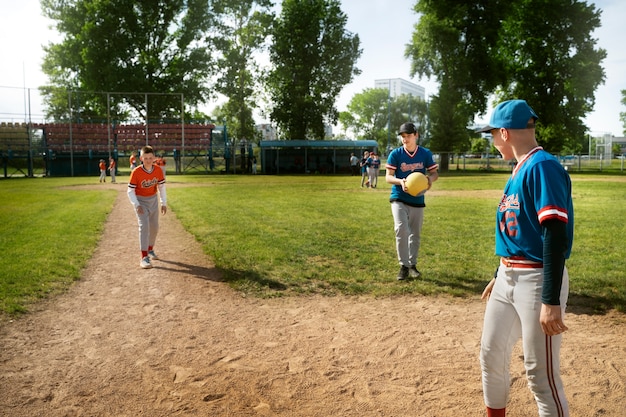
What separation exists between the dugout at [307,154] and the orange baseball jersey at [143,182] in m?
37.1

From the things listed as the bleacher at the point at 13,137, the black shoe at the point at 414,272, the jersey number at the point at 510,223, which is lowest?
the black shoe at the point at 414,272

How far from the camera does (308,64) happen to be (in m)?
54.5

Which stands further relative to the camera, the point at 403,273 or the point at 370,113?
the point at 370,113

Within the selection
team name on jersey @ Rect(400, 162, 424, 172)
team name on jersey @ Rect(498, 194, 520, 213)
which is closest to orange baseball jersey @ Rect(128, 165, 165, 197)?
team name on jersey @ Rect(400, 162, 424, 172)

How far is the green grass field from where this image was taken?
7312 mm

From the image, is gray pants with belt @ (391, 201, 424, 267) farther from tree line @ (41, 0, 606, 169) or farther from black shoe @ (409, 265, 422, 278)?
tree line @ (41, 0, 606, 169)

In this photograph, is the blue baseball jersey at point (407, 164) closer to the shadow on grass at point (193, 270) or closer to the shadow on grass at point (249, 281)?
the shadow on grass at point (249, 281)

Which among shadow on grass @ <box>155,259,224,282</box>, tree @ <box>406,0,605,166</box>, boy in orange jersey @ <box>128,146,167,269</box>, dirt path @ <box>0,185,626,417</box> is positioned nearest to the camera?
dirt path @ <box>0,185,626,417</box>

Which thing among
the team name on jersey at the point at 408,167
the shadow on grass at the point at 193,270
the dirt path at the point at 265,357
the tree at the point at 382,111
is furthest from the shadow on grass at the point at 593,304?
the tree at the point at 382,111

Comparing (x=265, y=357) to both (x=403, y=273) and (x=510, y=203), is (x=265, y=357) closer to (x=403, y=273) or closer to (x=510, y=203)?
(x=510, y=203)

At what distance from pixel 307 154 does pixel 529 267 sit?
1728 inches

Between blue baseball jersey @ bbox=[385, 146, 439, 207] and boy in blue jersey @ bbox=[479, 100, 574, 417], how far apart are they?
4536 millimetres

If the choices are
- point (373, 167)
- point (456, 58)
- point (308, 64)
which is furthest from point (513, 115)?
point (308, 64)

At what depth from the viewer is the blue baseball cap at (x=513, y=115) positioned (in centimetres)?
293
